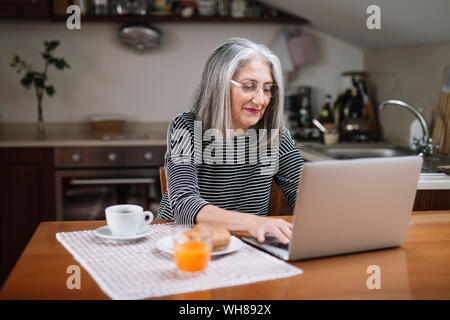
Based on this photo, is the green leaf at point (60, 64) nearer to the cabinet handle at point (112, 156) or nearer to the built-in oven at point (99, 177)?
the built-in oven at point (99, 177)

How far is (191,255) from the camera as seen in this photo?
1.03 meters

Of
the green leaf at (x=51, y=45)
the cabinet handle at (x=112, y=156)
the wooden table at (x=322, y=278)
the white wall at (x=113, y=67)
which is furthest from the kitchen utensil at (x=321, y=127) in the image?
the wooden table at (x=322, y=278)

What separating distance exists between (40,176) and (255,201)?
1873 millimetres

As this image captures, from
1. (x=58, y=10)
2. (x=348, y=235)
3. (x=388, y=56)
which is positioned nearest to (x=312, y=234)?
(x=348, y=235)

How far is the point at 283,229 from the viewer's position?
122cm

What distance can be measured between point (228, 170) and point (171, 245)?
0.55 metres

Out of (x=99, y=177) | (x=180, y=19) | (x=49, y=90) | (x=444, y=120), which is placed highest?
(x=180, y=19)

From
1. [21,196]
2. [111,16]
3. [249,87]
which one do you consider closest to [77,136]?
[21,196]

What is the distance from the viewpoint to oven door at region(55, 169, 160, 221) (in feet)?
10.5

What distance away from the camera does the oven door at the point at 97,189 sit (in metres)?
3.19

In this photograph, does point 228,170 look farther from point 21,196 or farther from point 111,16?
point 111,16

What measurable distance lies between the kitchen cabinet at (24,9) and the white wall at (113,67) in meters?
0.26

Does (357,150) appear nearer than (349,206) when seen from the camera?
No

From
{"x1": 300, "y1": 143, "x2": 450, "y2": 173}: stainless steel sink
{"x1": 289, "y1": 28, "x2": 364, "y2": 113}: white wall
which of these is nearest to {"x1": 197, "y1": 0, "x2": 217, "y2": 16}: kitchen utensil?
{"x1": 289, "y1": 28, "x2": 364, "y2": 113}: white wall
